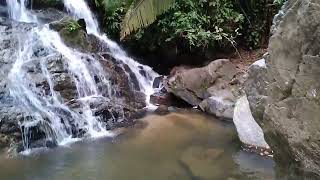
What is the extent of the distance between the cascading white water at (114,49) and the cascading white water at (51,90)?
1176 millimetres

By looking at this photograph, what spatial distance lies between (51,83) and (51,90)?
179 millimetres

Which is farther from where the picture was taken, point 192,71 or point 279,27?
point 192,71

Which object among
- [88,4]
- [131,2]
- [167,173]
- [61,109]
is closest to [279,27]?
[131,2]

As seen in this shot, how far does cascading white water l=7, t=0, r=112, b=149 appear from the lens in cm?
843

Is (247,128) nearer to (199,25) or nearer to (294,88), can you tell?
(294,88)

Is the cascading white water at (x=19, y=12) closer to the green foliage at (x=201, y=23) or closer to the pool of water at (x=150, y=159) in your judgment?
the green foliage at (x=201, y=23)

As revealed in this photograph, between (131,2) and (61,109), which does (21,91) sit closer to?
(61,109)

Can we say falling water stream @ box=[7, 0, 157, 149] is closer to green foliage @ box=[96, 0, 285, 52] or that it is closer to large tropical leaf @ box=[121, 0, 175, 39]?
green foliage @ box=[96, 0, 285, 52]

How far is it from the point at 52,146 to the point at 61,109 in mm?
1167

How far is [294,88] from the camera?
3643 mm

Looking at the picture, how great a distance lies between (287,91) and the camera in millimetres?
3762

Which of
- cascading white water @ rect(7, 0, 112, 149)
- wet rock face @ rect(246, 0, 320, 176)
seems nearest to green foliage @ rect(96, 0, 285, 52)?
cascading white water @ rect(7, 0, 112, 149)

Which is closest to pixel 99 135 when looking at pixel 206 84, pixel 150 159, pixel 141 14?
pixel 150 159

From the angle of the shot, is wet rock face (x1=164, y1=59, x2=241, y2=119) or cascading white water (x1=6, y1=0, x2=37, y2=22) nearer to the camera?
wet rock face (x1=164, y1=59, x2=241, y2=119)
